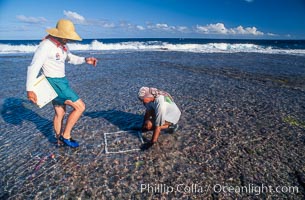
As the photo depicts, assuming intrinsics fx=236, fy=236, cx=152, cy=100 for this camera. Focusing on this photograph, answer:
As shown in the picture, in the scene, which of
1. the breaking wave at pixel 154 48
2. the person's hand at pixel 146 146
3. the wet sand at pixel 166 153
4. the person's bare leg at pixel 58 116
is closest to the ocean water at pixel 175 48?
the breaking wave at pixel 154 48

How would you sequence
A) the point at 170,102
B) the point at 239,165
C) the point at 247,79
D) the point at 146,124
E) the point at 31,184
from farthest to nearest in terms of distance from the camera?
the point at 247,79 → the point at 146,124 → the point at 170,102 → the point at 239,165 → the point at 31,184

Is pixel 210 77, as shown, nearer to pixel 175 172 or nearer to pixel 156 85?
pixel 156 85

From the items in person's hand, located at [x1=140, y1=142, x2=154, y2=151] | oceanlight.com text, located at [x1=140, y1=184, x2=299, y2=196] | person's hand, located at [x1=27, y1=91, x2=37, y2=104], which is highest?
person's hand, located at [x1=27, y1=91, x2=37, y2=104]

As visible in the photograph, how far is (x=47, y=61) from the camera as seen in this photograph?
411 cm

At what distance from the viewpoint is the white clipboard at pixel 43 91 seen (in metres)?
4.03

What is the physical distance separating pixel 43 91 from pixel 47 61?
0.53m

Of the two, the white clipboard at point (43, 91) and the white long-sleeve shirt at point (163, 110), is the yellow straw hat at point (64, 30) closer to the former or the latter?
the white clipboard at point (43, 91)

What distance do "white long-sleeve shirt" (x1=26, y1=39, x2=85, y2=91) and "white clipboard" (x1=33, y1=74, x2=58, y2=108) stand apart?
0.10 meters

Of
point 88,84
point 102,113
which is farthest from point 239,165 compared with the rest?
point 88,84

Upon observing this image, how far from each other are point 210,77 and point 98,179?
389 inches

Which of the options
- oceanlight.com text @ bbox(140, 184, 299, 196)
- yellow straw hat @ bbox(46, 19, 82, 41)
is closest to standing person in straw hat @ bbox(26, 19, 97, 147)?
yellow straw hat @ bbox(46, 19, 82, 41)

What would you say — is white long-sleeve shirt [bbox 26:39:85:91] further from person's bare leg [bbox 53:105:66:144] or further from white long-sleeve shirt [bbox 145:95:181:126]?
white long-sleeve shirt [bbox 145:95:181:126]

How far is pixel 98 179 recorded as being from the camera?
397 cm

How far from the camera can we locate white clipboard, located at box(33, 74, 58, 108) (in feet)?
13.2
